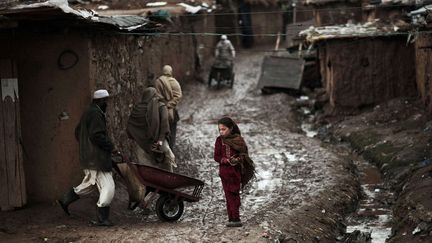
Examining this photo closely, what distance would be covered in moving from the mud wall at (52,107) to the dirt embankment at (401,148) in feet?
15.4

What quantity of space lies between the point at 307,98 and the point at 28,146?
1391 centimetres

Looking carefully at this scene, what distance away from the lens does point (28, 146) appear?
1033cm

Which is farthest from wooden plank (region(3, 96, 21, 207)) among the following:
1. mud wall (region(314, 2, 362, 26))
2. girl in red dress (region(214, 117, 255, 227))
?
mud wall (region(314, 2, 362, 26))

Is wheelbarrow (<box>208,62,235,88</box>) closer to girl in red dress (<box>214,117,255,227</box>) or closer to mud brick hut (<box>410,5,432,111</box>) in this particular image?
mud brick hut (<box>410,5,432,111</box>)

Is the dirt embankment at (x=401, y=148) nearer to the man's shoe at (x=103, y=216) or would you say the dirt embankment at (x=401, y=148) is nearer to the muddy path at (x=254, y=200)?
the muddy path at (x=254, y=200)

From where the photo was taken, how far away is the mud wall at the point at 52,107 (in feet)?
33.6

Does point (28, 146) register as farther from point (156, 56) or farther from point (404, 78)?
point (404, 78)

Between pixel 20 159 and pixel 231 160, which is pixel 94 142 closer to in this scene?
pixel 20 159

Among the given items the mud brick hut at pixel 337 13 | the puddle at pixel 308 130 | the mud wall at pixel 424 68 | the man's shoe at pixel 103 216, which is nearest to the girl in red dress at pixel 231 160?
the man's shoe at pixel 103 216

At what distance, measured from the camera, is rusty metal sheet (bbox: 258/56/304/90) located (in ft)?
78.7

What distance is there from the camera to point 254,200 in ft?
38.7

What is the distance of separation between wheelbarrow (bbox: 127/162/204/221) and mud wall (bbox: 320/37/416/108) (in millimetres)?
10405

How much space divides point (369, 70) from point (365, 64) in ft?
0.64

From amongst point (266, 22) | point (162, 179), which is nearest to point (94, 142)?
point (162, 179)
